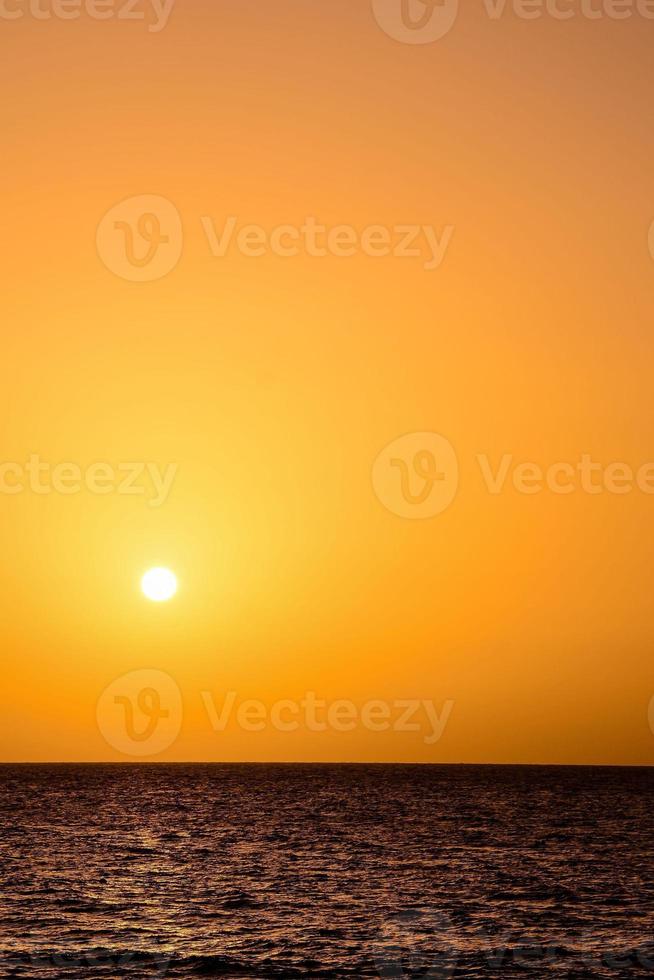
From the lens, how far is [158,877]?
52.0 m

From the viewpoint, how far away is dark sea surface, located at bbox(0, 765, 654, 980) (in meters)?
33.2

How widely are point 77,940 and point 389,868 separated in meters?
24.0

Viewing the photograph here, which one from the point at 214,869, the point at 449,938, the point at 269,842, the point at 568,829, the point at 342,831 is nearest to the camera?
the point at 449,938

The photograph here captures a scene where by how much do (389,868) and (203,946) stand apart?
2300 centimetres

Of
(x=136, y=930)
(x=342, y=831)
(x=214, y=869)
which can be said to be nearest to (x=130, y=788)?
(x=342, y=831)

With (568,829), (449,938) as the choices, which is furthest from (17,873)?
(568,829)

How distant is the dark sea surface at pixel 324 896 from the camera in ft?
109

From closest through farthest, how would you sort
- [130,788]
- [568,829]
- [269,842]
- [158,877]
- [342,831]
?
1. [158,877]
2. [269,842]
3. [342,831]
4. [568,829]
5. [130,788]

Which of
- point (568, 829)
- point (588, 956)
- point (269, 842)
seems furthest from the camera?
point (568, 829)

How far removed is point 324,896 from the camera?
150ft

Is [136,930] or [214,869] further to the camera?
[214,869]

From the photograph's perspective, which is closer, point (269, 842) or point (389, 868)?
point (389, 868)

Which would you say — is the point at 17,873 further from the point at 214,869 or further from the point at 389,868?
the point at 389,868

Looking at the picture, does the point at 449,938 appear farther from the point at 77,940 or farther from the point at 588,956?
the point at 77,940
